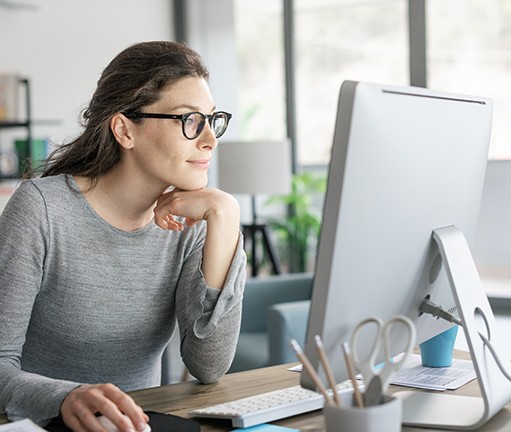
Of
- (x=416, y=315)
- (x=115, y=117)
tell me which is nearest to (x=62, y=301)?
(x=115, y=117)

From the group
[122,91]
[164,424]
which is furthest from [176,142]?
[164,424]

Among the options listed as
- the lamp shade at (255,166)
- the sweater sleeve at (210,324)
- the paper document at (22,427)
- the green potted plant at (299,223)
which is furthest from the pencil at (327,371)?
the green potted plant at (299,223)

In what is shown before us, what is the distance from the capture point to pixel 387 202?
1.17m

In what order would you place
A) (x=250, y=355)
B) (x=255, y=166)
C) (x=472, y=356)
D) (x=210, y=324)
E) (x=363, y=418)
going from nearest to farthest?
(x=363, y=418) → (x=472, y=356) → (x=210, y=324) → (x=250, y=355) → (x=255, y=166)

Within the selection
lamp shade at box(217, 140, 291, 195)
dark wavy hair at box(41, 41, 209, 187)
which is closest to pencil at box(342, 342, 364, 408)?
dark wavy hair at box(41, 41, 209, 187)

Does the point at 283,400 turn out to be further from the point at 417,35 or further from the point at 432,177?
the point at 417,35

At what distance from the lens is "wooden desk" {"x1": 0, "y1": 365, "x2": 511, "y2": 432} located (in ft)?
4.37

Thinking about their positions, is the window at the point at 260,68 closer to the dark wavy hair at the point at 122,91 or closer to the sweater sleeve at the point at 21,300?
the dark wavy hair at the point at 122,91

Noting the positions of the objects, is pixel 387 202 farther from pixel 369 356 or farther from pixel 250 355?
pixel 250 355

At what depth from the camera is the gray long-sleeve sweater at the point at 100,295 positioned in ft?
5.43

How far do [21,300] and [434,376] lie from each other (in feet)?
2.54

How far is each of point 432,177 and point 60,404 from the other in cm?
66

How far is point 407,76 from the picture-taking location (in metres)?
5.42

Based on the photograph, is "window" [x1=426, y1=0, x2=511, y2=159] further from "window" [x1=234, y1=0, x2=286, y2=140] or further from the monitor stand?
the monitor stand
